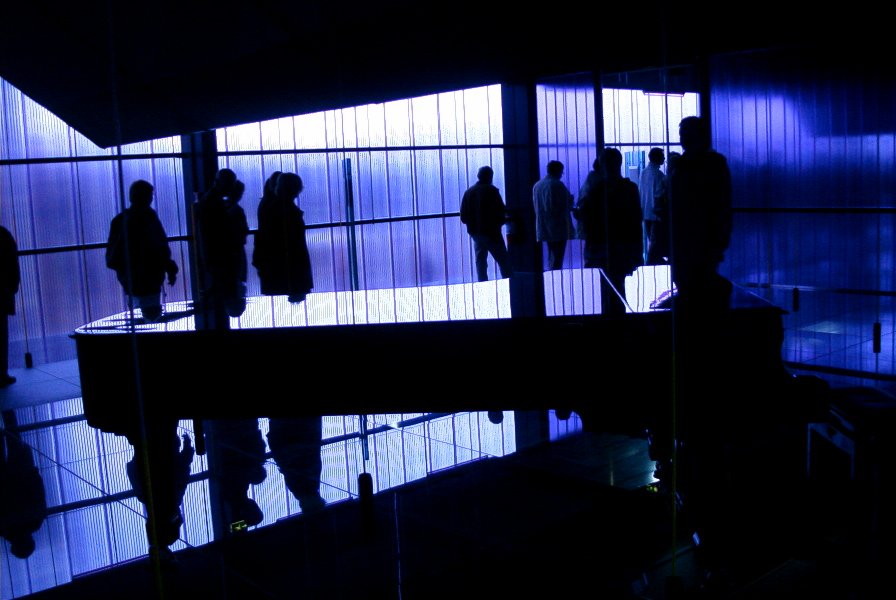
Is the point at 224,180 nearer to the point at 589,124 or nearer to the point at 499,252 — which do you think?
the point at 499,252

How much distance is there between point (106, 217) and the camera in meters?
8.65

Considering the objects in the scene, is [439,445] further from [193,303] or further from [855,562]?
[855,562]

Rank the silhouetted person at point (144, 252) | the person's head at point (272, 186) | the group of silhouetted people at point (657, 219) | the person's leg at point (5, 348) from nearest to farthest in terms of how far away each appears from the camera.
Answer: the group of silhouetted people at point (657, 219)
the silhouetted person at point (144, 252)
the person's head at point (272, 186)
the person's leg at point (5, 348)

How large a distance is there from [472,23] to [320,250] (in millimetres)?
4724

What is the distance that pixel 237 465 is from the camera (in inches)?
186

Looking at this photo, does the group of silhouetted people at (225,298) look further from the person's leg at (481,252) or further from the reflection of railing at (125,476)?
the person's leg at (481,252)

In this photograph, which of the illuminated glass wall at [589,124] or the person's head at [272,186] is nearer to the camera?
the person's head at [272,186]

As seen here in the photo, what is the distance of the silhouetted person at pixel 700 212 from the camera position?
3.57 m

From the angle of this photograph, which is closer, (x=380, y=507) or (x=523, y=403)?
(x=523, y=403)

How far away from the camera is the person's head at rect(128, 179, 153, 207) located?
16.3ft

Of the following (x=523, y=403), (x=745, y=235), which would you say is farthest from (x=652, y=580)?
(x=745, y=235)

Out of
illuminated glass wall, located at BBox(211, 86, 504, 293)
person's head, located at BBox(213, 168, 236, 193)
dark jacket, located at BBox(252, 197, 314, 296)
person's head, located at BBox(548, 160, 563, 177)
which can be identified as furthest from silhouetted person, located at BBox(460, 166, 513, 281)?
person's head, located at BBox(213, 168, 236, 193)

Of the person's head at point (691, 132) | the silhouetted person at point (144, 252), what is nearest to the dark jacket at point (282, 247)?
the silhouetted person at point (144, 252)

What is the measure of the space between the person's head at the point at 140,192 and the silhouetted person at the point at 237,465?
147 centimetres
